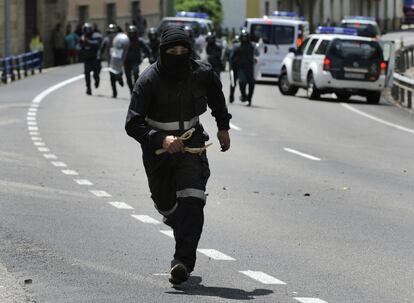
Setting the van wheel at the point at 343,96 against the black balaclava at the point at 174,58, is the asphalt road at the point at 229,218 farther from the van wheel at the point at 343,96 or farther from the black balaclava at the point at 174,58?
the van wheel at the point at 343,96

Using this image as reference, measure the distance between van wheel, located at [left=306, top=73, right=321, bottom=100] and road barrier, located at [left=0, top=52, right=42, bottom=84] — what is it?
8.72m

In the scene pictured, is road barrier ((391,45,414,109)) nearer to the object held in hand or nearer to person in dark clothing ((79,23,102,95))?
person in dark clothing ((79,23,102,95))

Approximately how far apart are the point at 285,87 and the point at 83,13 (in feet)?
92.6

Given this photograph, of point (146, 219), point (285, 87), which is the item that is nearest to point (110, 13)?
point (285, 87)

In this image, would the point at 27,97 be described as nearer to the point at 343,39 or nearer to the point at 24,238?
the point at 343,39

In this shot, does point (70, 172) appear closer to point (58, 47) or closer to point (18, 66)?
point (18, 66)

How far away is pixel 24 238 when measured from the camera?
11.1m

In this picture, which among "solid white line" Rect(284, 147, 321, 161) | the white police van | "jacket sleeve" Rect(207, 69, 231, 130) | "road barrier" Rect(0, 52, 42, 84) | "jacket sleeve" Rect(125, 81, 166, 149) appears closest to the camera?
"jacket sleeve" Rect(125, 81, 166, 149)

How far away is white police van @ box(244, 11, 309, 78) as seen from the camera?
155 ft

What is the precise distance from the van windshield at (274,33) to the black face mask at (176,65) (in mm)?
38861

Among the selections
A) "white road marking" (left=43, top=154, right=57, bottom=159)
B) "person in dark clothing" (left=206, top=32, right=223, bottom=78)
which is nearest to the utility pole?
"person in dark clothing" (left=206, top=32, right=223, bottom=78)

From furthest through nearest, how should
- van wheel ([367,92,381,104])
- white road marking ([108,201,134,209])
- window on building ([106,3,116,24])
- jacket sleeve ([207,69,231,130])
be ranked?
1. window on building ([106,3,116,24])
2. van wheel ([367,92,381,104])
3. white road marking ([108,201,134,209])
4. jacket sleeve ([207,69,231,130])

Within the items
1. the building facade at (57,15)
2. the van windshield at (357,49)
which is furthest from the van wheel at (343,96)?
the building facade at (57,15)

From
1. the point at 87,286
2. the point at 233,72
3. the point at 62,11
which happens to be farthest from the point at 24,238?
the point at 62,11
